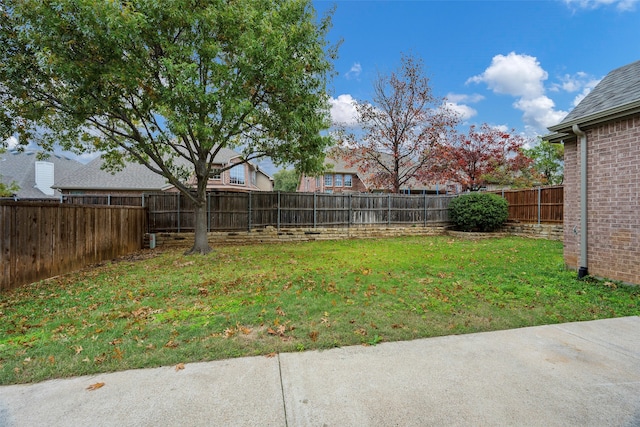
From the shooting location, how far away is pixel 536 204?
1410 cm

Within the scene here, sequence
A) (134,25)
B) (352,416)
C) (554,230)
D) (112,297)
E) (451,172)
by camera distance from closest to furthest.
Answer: (352,416)
(112,297)
(134,25)
(554,230)
(451,172)

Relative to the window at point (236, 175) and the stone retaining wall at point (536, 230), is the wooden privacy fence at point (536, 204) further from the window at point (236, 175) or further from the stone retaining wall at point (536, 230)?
the window at point (236, 175)

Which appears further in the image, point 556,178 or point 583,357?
point 556,178

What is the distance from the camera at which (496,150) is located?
2181cm

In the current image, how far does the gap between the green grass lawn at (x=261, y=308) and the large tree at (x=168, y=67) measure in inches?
159

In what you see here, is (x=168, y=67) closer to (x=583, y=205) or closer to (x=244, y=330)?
(x=244, y=330)

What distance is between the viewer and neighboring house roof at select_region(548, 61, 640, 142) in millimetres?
5211

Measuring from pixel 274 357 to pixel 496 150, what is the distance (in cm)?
2380

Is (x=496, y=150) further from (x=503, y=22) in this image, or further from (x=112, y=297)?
(x=112, y=297)

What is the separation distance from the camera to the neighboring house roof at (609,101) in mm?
5211

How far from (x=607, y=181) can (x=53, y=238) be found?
37.1ft

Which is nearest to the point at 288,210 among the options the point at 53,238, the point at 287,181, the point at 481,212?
the point at 53,238

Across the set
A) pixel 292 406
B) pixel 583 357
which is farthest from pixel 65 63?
pixel 583 357

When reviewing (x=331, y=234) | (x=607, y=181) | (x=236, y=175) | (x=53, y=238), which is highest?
(x=236, y=175)
